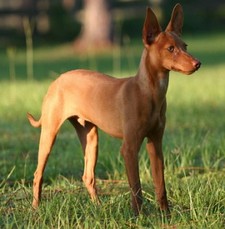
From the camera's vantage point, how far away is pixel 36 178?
6.28 metres

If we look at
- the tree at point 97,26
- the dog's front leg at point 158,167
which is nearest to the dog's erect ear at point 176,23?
the dog's front leg at point 158,167

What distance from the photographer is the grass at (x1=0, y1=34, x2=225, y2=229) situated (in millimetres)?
5547

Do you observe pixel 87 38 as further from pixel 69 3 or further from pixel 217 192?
pixel 217 192

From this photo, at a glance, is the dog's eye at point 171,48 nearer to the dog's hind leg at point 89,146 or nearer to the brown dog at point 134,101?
the brown dog at point 134,101

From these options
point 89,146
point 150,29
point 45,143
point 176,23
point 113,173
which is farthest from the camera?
point 113,173

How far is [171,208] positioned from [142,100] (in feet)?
2.90

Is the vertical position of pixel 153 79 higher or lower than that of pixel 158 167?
higher

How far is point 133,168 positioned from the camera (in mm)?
5699

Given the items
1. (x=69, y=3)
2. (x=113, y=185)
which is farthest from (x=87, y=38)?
(x=113, y=185)

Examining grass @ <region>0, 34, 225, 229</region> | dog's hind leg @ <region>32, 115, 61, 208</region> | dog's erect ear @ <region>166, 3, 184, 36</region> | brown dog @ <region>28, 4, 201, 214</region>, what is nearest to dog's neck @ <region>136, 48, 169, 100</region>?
brown dog @ <region>28, 4, 201, 214</region>

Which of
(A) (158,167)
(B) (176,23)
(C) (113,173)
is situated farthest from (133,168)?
(C) (113,173)

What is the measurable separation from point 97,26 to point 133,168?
859 inches

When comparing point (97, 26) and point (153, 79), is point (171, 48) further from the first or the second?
point (97, 26)

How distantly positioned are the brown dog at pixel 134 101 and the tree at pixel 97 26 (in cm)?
2073
